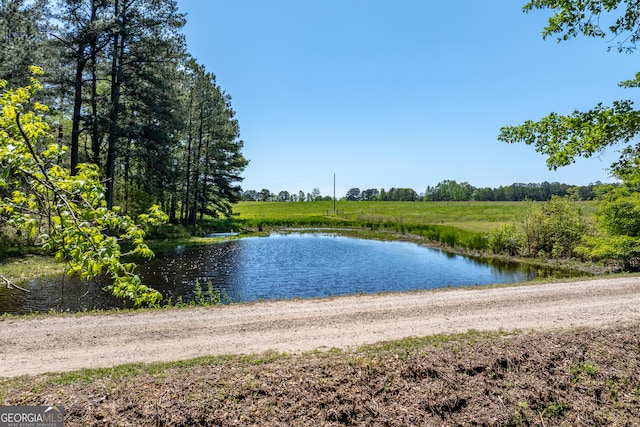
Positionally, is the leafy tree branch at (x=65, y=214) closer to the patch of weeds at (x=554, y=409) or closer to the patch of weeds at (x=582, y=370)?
the patch of weeds at (x=554, y=409)

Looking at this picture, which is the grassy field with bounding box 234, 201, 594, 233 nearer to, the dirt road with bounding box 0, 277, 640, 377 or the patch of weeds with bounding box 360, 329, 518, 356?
the dirt road with bounding box 0, 277, 640, 377

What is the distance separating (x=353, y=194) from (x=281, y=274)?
152m

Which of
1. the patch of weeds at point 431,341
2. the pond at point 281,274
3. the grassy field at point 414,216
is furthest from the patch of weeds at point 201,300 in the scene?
the grassy field at point 414,216

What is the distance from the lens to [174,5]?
19.6 meters

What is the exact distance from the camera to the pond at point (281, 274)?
12250 millimetres

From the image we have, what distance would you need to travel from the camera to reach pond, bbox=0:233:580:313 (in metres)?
12.2

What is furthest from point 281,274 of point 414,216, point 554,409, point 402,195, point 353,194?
point 353,194

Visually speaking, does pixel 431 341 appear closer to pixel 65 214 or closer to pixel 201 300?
pixel 65 214

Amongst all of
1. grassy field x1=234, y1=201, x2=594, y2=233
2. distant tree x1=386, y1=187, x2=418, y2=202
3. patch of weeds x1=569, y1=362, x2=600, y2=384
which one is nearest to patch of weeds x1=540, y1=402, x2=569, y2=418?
patch of weeds x1=569, y1=362, x2=600, y2=384

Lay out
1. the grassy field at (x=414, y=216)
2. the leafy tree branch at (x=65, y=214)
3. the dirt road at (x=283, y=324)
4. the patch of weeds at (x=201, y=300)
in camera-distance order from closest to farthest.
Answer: the leafy tree branch at (x=65, y=214) < the dirt road at (x=283, y=324) < the patch of weeds at (x=201, y=300) < the grassy field at (x=414, y=216)

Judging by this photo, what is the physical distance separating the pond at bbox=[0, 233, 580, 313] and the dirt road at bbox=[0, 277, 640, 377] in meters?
1.64

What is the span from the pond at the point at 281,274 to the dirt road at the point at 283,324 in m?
1.64

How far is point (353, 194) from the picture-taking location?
6604 inches

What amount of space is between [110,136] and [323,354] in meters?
19.4
